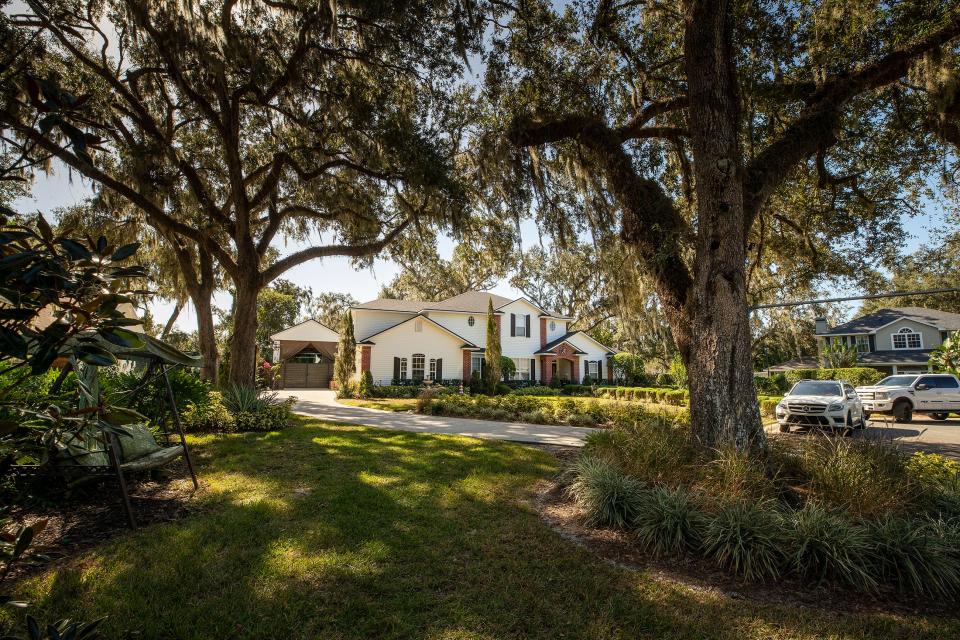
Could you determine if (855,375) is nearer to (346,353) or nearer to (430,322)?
(430,322)

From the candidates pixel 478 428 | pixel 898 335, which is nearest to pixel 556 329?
pixel 478 428

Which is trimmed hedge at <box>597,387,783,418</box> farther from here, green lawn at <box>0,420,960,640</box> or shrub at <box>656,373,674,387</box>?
green lawn at <box>0,420,960,640</box>

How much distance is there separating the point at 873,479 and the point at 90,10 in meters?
14.3

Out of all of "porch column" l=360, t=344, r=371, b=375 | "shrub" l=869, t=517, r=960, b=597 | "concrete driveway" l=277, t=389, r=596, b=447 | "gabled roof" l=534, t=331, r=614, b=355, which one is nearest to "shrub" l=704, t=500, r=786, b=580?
"shrub" l=869, t=517, r=960, b=597

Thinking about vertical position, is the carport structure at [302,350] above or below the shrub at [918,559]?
above

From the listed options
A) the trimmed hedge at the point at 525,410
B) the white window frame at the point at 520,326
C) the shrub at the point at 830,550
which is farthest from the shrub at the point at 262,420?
the white window frame at the point at 520,326

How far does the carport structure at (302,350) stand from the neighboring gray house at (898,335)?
30351 mm

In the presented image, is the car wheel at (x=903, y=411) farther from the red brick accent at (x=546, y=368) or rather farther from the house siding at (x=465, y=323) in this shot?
the house siding at (x=465, y=323)

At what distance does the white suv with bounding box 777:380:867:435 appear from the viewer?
11.1 m

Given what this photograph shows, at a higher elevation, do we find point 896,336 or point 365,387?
point 896,336

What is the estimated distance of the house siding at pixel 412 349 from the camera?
949 inches

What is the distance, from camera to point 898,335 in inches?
1094

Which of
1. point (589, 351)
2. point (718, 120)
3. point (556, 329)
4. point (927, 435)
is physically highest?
point (718, 120)

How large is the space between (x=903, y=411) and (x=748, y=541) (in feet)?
52.1
